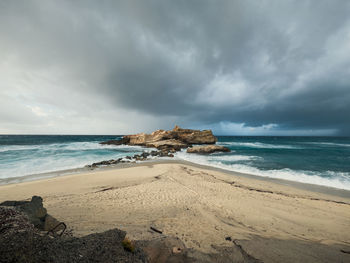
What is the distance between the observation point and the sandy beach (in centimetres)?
396

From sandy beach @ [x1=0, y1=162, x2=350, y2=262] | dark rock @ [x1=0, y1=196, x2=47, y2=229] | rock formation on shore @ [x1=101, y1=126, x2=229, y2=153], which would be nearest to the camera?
dark rock @ [x1=0, y1=196, x2=47, y2=229]

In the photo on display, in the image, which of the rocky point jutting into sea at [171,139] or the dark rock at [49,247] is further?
the rocky point jutting into sea at [171,139]

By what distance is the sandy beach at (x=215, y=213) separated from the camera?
3955 mm

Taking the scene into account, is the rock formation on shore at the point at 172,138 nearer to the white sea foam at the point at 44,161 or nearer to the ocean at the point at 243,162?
the ocean at the point at 243,162

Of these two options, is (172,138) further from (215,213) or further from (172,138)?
(215,213)

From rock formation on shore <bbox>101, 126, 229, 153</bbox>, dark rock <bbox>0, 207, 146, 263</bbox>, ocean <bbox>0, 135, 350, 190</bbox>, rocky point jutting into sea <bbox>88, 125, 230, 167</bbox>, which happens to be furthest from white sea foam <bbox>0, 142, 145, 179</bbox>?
rock formation on shore <bbox>101, 126, 229, 153</bbox>

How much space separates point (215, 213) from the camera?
19.3 ft

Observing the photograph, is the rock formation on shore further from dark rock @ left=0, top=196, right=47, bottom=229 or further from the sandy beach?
dark rock @ left=0, top=196, right=47, bottom=229

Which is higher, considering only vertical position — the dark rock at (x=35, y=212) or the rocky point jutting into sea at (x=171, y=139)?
the rocky point jutting into sea at (x=171, y=139)

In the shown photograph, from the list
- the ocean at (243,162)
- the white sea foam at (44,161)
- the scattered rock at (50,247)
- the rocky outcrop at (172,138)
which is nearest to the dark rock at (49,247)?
the scattered rock at (50,247)

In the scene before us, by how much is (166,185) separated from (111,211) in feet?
13.6

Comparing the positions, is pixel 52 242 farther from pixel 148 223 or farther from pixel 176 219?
pixel 176 219

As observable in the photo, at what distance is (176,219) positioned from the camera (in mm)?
5172

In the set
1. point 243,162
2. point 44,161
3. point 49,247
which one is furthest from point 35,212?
point 44,161
